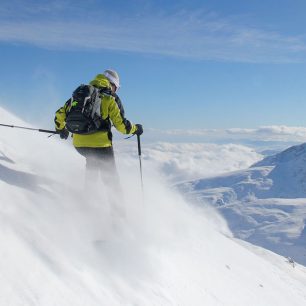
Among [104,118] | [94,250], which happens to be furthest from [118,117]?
[94,250]

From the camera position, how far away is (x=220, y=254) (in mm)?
16328

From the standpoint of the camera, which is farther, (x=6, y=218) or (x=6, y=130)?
(x=6, y=130)

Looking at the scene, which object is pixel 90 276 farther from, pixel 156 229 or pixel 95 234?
pixel 156 229

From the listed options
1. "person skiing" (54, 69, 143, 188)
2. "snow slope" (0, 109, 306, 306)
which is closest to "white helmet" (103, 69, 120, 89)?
"person skiing" (54, 69, 143, 188)

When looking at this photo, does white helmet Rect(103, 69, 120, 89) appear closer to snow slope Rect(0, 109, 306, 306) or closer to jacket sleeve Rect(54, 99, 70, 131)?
jacket sleeve Rect(54, 99, 70, 131)

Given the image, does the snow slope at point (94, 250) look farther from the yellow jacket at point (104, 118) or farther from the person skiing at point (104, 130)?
the yellow jacket at point (104, 118)

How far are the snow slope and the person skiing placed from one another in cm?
75

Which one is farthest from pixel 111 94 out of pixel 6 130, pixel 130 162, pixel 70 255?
pixel 130 162

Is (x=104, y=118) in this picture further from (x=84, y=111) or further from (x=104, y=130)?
(x=84, y=111)

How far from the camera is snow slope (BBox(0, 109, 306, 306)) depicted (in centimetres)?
760

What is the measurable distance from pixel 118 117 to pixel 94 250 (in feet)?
9.96

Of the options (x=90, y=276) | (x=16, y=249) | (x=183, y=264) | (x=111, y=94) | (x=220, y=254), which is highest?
(x=111, y=94)

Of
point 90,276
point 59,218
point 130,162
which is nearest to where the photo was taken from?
point 90,276

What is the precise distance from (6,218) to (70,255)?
144 cm
